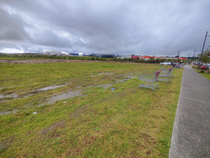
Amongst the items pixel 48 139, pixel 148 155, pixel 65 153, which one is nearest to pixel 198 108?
pixel 148 155

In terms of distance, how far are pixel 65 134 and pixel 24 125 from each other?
1.49m

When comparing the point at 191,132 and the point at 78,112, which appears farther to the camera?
the point at 78,112

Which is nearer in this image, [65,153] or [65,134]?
[65,153]

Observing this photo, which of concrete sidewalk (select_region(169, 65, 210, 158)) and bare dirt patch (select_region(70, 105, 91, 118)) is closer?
concrete sidewalk (select_region(169, 65, 210, 158))

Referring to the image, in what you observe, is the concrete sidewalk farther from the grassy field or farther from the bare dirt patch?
the bare dirt patch

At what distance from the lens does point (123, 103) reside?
4.25 metres

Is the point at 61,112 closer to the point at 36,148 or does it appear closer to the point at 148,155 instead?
the point at 36,148

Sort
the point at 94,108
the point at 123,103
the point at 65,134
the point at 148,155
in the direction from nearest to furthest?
the point at 148,155, the point at 65,134, the point at 94,108, the point at 123,103

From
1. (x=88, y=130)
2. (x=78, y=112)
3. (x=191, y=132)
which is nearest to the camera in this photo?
(x=191, y=132)

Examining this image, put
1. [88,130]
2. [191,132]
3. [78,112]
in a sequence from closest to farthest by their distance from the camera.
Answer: [191,132]
[88,130]
[78,112]

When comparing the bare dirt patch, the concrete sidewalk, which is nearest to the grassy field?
the bare dirt patch

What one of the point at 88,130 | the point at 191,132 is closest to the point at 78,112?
the point at 88,130

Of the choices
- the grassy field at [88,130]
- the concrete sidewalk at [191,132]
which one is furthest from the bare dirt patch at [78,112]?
the concrete sidewalk at [191,132]

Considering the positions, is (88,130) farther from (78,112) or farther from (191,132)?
(191,132)
